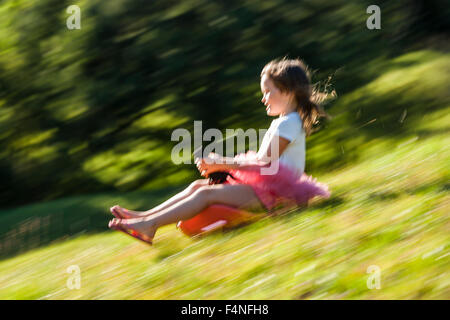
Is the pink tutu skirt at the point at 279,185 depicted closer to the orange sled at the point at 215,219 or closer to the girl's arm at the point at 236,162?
the girl's arm at the point at 236,162

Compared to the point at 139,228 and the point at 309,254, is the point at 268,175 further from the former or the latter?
the point at 139,228

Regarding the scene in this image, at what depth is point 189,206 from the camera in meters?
4.26

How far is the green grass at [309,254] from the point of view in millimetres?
3377

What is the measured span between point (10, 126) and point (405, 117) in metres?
5.26

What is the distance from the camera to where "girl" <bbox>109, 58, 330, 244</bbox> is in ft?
14.1

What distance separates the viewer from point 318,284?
340cm

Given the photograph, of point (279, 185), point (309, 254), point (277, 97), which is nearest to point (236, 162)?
point (279, 185)

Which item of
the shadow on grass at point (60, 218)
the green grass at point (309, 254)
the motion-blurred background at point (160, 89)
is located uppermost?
the motion-blurred background at point (160, 89)

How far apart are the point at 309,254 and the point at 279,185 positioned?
753 millimetres

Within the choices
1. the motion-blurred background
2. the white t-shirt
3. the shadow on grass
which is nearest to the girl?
the white t-shirt

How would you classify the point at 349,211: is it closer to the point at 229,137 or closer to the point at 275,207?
the point at 275,207

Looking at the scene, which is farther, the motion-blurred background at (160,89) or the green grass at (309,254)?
the motion-blurred background at (160,89)

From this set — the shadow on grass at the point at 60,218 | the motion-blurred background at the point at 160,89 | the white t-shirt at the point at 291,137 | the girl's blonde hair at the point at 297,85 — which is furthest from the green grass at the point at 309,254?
the motion-blurred background at the point at 160,89

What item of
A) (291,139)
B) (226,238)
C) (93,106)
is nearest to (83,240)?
(226,238)
